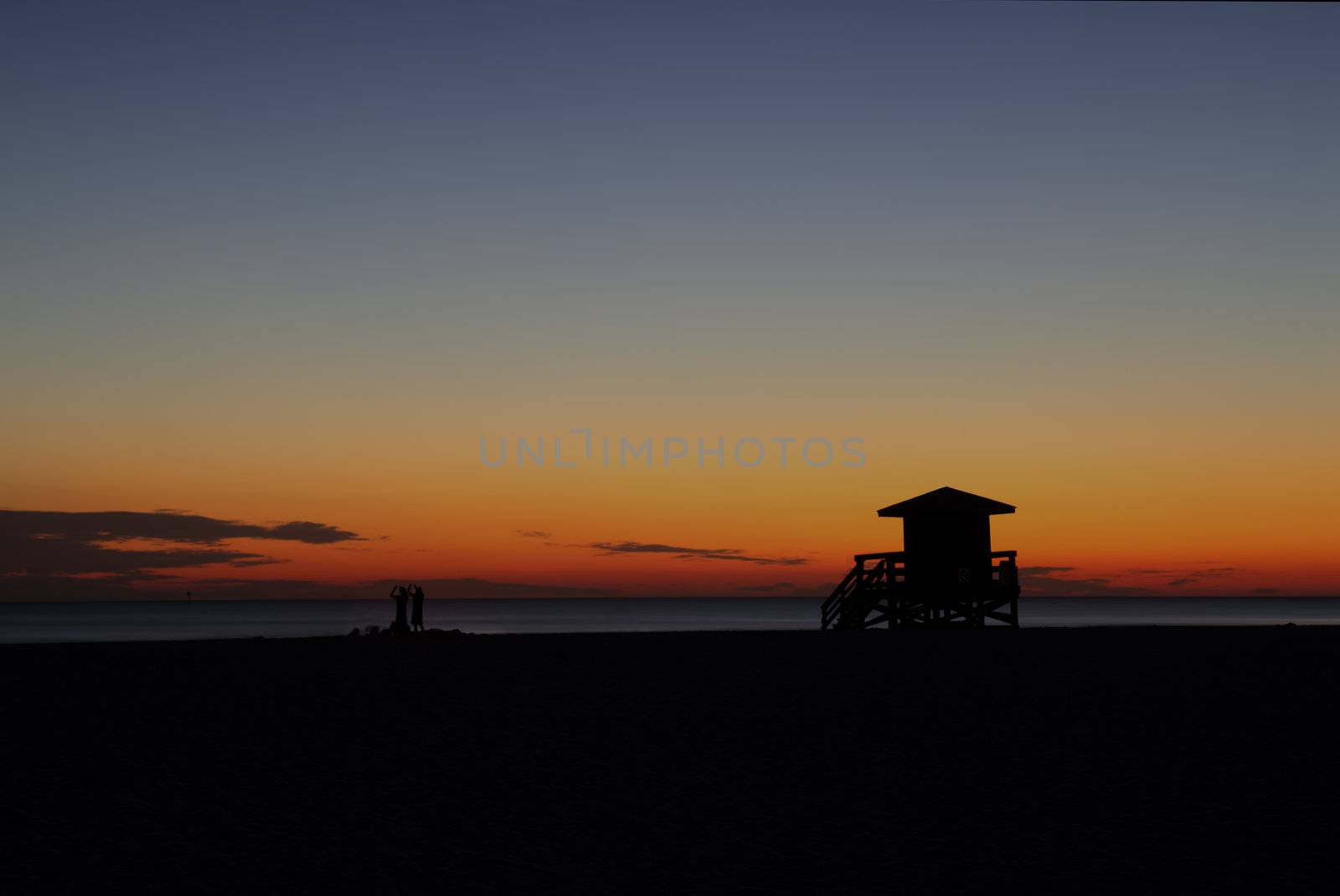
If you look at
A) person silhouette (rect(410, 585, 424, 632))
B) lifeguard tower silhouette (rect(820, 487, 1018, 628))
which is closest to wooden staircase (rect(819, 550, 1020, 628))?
lifeguard tower silhouette (rect(820, 487, 1018, 628))

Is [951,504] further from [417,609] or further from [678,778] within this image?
[678,778]

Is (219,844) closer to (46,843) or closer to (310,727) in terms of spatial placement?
(46,843)

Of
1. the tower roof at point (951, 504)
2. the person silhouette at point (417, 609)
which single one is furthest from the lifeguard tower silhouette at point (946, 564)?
the person silhouette at point (417, 609)

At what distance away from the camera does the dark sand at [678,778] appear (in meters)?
9.53

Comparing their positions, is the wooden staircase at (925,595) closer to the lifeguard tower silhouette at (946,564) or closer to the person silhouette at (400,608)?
the lifeguard tower silhouette at (946,564)

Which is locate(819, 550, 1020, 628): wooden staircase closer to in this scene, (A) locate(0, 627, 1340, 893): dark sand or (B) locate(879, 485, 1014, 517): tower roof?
(B) locate(879, 485, 1014, 517): tower roof

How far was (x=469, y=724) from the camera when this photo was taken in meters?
16.9

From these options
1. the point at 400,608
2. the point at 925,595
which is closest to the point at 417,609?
the point at 400,608

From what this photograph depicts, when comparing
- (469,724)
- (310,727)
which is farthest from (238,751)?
(469,724)

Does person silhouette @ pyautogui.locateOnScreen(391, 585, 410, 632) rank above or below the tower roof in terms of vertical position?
below

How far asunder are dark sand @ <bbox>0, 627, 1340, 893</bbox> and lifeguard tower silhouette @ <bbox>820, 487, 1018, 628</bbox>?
14075 millimetres

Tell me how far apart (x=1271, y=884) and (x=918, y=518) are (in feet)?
98.4

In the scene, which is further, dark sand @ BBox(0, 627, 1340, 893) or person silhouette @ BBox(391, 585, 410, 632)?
person silhouette @ BBox(391, 585, 410, 632)

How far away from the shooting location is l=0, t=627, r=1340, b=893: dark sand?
31.3 feet
